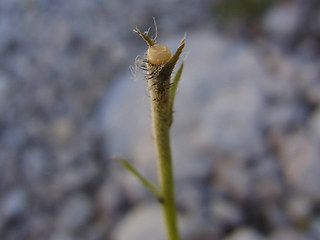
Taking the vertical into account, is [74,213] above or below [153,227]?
above

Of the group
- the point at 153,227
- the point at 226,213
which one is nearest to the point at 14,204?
the point at 153,227

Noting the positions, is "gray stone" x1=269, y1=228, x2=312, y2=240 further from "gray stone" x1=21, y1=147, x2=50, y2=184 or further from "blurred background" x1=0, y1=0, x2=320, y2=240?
"gray stone" x1=21, y1=147, x2=50, y2=184

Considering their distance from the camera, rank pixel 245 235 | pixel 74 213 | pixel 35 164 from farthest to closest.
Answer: pixel 35 164, pixel 74 213, pixel 245 235

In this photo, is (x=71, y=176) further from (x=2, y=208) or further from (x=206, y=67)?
(x=206, y=67)

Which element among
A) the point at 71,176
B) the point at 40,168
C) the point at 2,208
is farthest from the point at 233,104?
the point at 2,208

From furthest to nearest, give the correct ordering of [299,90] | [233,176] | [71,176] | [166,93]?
[299,90]
[71,176]
[233,176]
[166,93]

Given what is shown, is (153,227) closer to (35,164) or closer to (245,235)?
(245,235)
